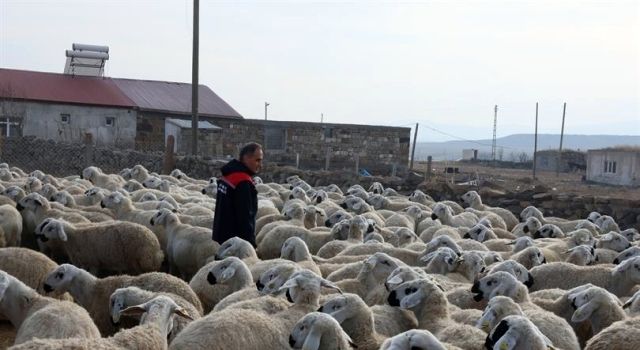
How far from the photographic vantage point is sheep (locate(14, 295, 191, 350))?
19.7ft

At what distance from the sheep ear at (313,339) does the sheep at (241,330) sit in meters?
0.56

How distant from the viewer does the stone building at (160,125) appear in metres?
34.5

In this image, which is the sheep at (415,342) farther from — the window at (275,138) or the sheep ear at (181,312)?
the window at (275,138)

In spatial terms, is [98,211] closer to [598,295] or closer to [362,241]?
[362,241]

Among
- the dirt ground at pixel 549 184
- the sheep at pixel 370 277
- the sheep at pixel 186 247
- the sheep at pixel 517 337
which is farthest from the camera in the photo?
the dirt ground at pixel 549 184

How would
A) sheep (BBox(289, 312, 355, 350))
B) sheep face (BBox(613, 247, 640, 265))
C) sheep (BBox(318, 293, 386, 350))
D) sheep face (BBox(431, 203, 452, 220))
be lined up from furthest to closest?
sheep face (BBox(431, 203, 452, 220)) < sheep face (BBox(613, 247, 640, 265)) < sheep (BBox(318, 293, 386, 350)) < sheep (BBox(289, 312, 355, 350))

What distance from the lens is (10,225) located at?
13047 mm

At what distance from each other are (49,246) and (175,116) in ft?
88.9

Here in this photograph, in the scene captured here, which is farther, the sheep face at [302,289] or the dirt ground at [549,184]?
the dirt ground at [549,184]

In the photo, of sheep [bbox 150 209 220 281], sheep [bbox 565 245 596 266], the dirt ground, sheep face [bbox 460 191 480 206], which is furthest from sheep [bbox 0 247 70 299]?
the dirt ground

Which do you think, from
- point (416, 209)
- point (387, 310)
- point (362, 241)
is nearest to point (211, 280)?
point (387, 310)

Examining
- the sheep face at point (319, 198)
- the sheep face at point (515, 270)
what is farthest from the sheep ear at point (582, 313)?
the sheep face at point (319, 198)

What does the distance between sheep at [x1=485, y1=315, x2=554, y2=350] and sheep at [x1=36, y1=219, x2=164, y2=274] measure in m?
6.21

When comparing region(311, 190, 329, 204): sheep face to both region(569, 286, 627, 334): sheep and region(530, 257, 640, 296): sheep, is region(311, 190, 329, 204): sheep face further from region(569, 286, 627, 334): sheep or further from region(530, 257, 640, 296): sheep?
region(569, 286, 627, 334): sheep
